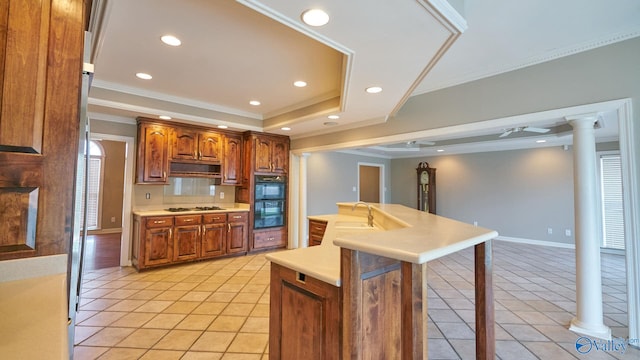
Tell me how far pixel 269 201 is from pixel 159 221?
1849mm

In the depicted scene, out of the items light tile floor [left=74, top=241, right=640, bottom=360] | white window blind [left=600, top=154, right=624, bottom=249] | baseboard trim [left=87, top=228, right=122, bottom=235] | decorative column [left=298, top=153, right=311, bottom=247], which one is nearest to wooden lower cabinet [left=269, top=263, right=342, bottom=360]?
light tile floor [left=74, top=241, right=640, bottom=360]

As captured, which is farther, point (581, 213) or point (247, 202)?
point (247, 202)

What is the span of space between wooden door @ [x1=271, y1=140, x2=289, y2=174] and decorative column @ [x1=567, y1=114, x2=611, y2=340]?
4.21 meters

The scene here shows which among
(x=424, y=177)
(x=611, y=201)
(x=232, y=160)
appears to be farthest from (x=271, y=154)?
(x=611, y=201)

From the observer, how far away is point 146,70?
2959 millimetres

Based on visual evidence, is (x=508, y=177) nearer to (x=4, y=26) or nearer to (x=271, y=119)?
(x=271, y=119)

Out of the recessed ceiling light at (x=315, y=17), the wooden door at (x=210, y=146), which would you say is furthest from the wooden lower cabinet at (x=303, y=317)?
the wooden door at (x=210, y=146)

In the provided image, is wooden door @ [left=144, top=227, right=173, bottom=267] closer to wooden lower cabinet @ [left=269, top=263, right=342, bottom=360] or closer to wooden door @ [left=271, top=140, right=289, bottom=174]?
wooden door @ [left=271, top=140, right=289, bottom=174]

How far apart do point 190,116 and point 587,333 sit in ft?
17.0

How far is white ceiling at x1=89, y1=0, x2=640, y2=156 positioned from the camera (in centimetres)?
169

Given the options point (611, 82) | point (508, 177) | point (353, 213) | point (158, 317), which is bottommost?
point (158, 317)

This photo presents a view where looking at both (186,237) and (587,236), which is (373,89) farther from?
(186,237)

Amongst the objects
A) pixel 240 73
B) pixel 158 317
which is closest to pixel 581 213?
pixel 240 73

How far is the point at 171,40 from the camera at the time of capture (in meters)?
2.33
